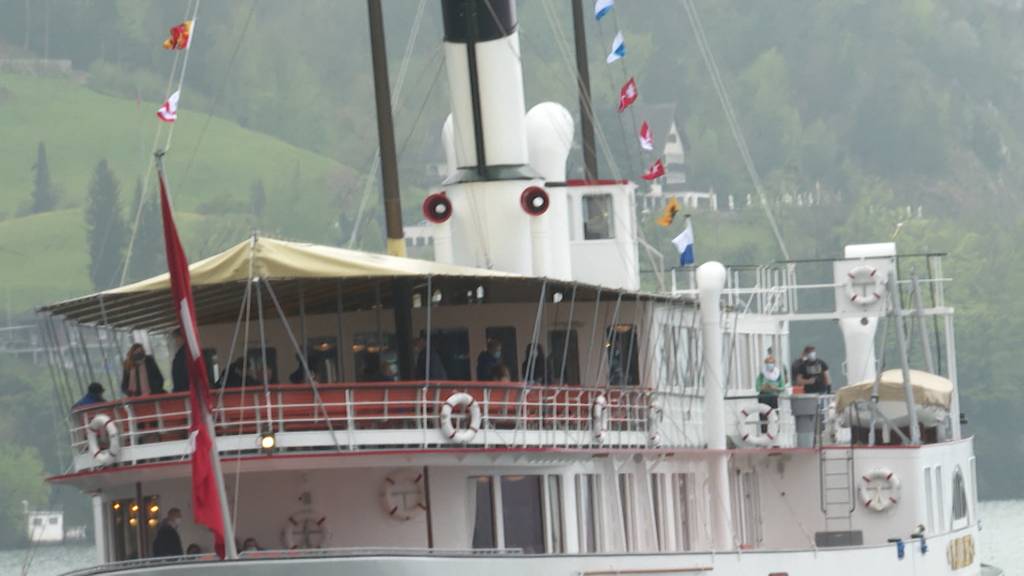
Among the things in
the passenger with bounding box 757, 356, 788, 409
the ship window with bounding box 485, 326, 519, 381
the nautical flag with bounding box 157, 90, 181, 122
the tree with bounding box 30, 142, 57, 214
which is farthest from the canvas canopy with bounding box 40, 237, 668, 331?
the tree with bounding box 30, 142, 57, 214

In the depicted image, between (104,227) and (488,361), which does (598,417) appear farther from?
(104,227)

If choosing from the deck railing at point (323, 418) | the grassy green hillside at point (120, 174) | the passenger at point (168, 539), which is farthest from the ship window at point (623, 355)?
the grassy green hillside at point (120, 174)

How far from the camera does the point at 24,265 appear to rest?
14838 cm

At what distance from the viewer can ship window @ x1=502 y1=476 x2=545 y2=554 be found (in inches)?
1196

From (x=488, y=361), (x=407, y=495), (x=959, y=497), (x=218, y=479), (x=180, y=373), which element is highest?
(x=180, y=373)

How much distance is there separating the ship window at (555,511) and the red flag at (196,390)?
18.1 ft

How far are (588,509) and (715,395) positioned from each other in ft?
12.1

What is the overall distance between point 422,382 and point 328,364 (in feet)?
19.0

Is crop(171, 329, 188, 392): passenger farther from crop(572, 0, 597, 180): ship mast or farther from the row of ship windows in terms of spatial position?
crop(572, 0, 597, 180): ship mast

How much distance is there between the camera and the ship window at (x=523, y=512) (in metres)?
30.4

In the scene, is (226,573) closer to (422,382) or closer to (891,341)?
(422,382)

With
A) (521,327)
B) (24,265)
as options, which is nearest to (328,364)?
(521,327)

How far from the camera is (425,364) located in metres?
30.8

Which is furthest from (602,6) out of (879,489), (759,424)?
(879,489)
